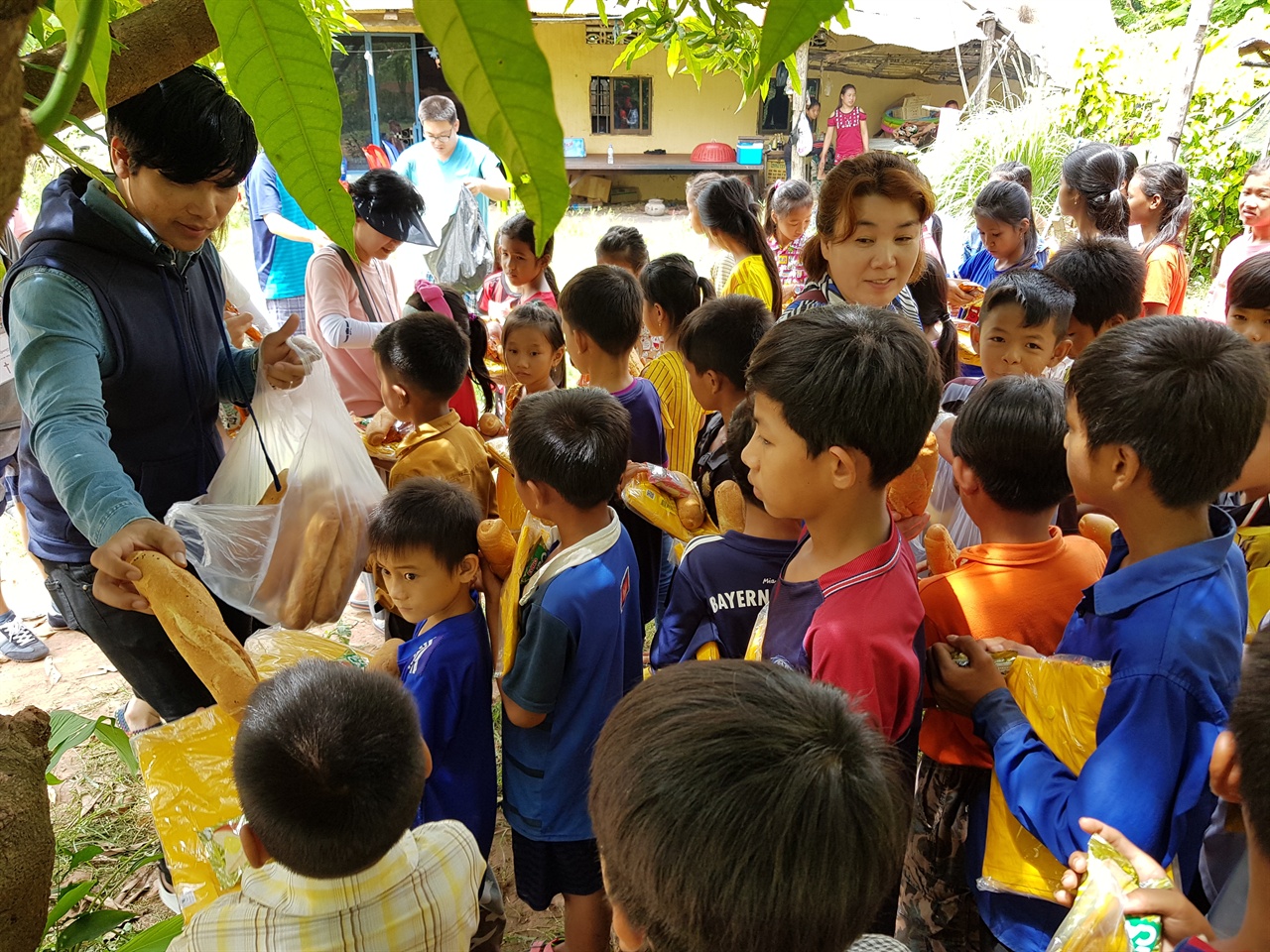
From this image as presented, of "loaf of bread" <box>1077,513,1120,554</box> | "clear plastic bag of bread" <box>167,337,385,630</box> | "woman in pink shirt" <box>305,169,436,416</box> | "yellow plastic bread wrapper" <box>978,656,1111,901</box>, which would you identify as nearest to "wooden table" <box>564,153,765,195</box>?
"woman in pink shirt" <box>305,169,436,416</box>

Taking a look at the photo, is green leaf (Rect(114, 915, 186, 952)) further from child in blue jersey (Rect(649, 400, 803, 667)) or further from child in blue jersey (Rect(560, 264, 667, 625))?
child in blue jersey (Rect(560, 264, 667, 625))

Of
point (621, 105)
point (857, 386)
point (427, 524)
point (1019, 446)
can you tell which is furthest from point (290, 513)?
point (621, 105)

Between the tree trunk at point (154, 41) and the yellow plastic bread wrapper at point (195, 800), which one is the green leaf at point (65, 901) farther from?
the tree trunk at point (154, 41)

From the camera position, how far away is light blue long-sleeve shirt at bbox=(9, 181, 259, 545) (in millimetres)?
1426

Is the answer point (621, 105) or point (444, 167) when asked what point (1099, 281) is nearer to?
point (444, 167)

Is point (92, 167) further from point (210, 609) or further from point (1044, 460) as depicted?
point (1044, 460)

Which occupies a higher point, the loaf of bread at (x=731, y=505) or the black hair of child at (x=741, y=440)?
the black hair of child at (x=741, y=440)

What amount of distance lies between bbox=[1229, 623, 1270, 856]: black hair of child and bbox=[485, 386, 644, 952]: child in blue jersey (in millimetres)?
1044

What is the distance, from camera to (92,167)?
0.59 m

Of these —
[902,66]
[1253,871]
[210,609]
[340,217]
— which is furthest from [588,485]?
[902,66]

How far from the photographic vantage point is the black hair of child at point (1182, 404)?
3.88ft

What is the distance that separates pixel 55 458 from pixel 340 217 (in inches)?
54.0

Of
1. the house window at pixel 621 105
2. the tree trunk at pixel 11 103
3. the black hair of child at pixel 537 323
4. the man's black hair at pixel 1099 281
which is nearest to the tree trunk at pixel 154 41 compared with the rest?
the tree trunk at pixel 11 103

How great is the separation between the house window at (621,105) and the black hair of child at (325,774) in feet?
38.8
